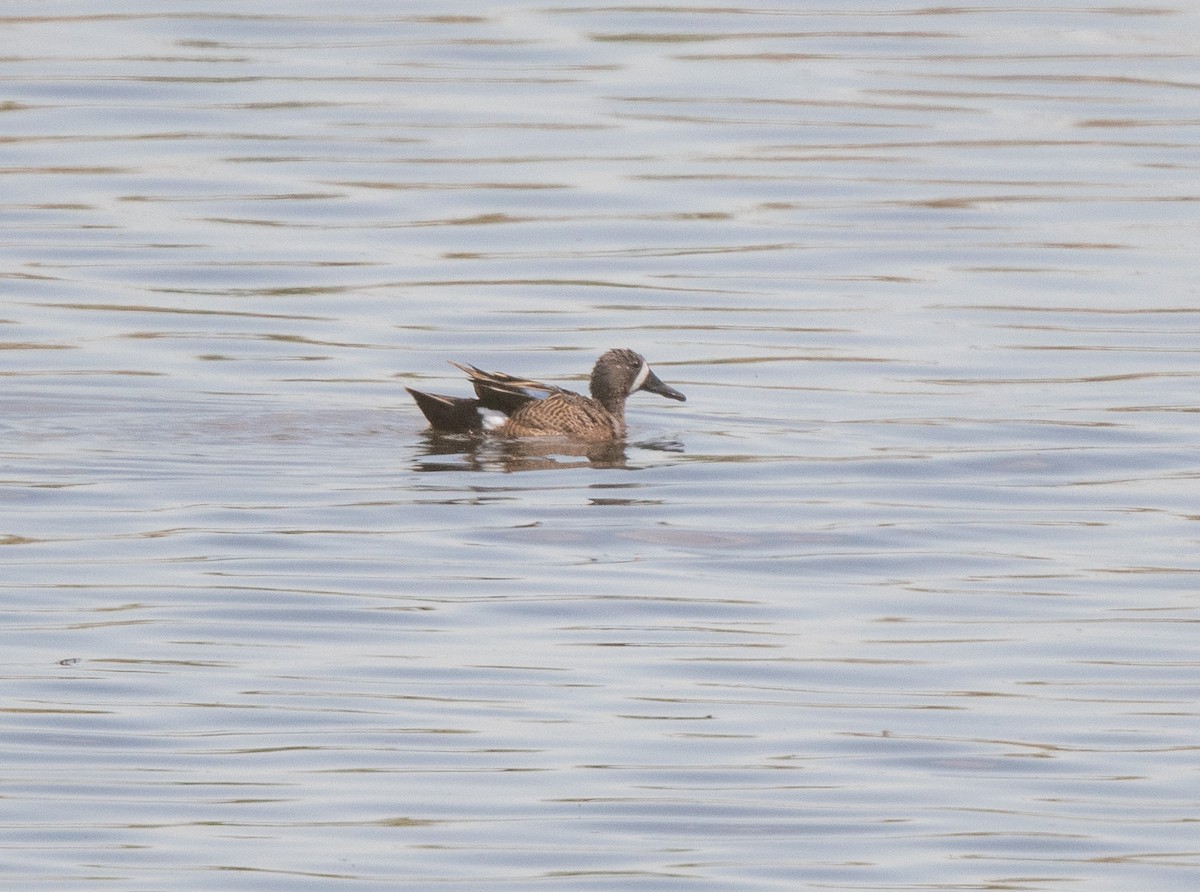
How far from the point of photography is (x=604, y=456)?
13055mm

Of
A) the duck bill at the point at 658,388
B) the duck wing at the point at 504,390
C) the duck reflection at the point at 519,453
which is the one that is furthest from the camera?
the duck bill at the point at 658,388

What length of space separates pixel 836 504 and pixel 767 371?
3453mm

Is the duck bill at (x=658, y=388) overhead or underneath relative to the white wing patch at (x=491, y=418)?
overhead

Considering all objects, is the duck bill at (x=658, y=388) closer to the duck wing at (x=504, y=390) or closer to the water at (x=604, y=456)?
the water at (x=604, y=456)

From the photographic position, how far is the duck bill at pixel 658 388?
13.7 m

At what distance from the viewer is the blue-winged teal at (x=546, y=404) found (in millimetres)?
12961

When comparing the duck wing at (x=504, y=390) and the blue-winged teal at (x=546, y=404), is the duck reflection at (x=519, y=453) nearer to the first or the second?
the blue-winged teal at (x=546, y=404)

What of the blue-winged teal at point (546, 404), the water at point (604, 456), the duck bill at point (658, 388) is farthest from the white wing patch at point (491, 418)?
the duck bill at point (658, 388)

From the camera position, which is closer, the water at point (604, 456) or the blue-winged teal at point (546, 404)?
the water at point (604, 456)

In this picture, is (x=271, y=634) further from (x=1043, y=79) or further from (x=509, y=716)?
(x=1043, y=79)

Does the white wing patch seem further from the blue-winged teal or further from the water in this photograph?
the water

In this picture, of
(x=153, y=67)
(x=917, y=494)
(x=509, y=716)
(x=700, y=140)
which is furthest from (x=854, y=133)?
(x=509, y=716)

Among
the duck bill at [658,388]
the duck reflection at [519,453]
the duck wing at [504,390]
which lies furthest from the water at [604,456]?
the duck wing at [504,390]

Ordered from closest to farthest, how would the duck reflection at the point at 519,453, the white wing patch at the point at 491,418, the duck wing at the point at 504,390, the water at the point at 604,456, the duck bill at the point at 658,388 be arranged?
the water at the point at 604,456 → the duck reflection at the point at 519,453 → the duck wing at the point at 504,390 → the white wing patch at the point at 491,418 → the duck bill at the point at 658,388
